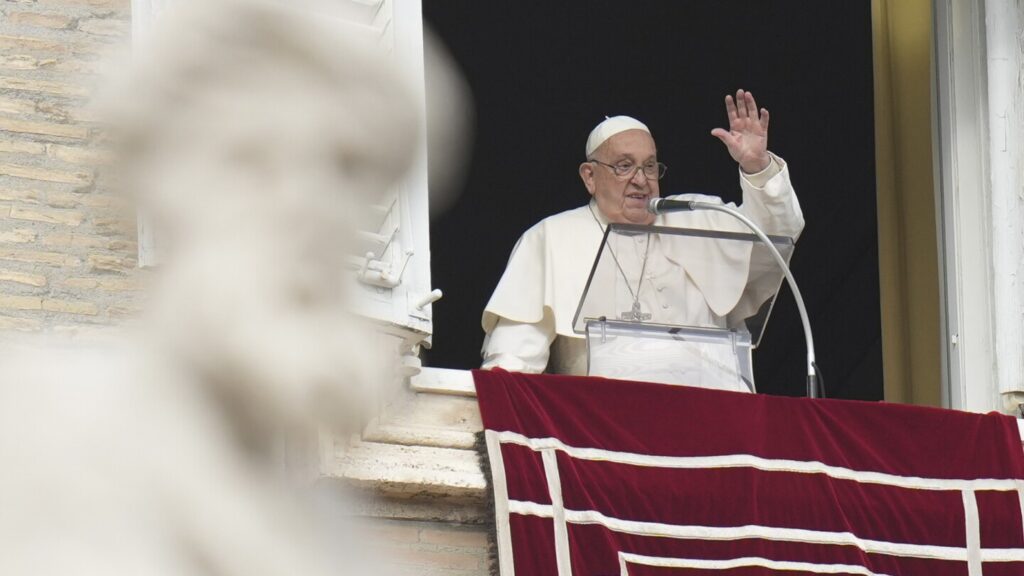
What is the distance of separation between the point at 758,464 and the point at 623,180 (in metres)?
1.35

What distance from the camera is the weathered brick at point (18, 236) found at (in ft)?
21.6

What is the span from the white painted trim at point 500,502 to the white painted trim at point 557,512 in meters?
0.12

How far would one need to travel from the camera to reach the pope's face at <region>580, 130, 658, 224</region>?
7.46 m

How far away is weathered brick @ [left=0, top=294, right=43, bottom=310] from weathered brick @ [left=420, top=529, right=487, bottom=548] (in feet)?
4.06

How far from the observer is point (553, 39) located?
11.2 metres

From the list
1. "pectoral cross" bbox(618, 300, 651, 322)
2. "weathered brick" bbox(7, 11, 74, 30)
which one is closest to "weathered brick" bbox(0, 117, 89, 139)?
"weathered brick" bbox(7, 11, 74, 30)

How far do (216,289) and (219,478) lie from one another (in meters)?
0.09

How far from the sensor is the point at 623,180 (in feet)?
24.6

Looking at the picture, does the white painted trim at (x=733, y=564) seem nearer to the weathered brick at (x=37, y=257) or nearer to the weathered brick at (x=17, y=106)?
the weathered brick at (x=37, y=257)

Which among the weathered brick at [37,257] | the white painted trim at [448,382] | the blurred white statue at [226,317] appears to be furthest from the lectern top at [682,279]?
the blurred white statue at [226,317]

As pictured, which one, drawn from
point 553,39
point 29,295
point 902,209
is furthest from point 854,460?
point 553,39

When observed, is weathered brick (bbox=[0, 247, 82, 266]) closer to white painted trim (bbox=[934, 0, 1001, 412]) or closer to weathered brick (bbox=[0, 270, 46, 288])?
weathered brick (bbox=[0, 270, 46, 288])

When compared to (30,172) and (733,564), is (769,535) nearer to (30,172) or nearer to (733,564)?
(733,564)

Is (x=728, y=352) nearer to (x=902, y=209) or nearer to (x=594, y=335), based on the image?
(x=594, y=335)
